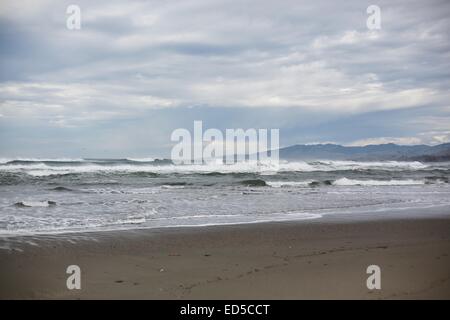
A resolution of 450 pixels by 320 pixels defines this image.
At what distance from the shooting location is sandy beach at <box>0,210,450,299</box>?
15.0 feet

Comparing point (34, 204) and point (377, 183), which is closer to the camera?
point (34, 204)

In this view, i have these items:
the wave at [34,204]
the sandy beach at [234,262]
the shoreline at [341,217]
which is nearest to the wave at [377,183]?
the shoreline at [341,217]

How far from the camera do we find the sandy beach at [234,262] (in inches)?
180

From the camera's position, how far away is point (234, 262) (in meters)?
5.96

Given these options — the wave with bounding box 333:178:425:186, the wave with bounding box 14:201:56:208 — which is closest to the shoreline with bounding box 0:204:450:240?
the wave with bounding box 14:201:56:208

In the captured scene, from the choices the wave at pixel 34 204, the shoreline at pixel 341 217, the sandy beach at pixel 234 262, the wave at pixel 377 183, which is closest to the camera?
the sandy beach at pixel 234 262

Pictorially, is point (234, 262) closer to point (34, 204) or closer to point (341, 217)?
point (341, 217)

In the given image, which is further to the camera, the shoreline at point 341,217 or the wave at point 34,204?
the wave at point 34,204

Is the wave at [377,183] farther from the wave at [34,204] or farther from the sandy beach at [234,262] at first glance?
the wave at [34,204]

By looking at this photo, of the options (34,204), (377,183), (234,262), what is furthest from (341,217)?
(377,183)

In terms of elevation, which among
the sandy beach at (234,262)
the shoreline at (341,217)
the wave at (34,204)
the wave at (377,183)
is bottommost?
the sandy beach at (234,262)

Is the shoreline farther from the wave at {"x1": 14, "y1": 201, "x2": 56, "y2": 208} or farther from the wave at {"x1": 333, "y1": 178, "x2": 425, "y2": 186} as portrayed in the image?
the wave at {"x1": 333, "y1": 178, "x2": 425, "y2": 186}
